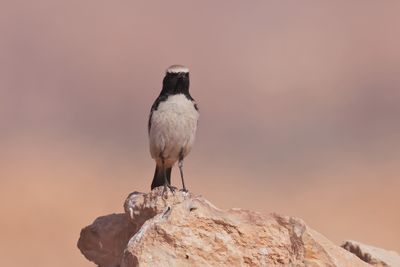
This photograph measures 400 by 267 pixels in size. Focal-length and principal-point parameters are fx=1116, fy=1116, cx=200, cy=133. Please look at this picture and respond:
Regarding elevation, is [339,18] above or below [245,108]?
above

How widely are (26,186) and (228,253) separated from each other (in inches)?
906

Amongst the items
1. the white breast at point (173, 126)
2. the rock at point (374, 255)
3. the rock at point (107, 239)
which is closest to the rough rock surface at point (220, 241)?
the rock at point (374, 255)

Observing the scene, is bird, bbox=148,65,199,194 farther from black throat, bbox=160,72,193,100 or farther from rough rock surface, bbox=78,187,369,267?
rough rock surface, bbox=78,187,369,267

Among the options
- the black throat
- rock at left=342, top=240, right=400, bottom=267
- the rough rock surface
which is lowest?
rock at left=342, top=240, right=400, bottom=267

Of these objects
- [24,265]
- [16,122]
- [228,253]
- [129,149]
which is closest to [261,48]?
[16,122]

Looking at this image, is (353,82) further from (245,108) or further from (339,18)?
(339,18)

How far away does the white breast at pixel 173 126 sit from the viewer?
11977 mm

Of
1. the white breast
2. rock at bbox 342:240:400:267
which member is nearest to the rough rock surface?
rock at bbox 342:240:400:267

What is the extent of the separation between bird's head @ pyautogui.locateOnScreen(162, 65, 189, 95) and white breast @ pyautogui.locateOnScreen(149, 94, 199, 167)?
67mm

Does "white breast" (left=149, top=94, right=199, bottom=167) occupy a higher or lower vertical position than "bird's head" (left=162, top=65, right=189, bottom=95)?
lower

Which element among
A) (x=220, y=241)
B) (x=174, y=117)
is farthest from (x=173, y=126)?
(x=220, y=241)

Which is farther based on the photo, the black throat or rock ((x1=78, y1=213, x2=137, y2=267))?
the black throat

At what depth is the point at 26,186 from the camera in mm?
30938

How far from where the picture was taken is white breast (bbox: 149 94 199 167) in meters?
12.0
